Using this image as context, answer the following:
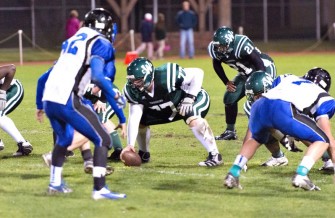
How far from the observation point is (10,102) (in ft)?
37.0

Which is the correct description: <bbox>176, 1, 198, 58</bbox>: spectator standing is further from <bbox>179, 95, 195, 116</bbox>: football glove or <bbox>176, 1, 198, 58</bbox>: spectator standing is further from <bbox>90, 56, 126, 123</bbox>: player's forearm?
<bbox>90, 56, 126, 123</bbox>: player's forearm

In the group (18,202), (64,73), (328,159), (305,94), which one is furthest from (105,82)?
(328,159)

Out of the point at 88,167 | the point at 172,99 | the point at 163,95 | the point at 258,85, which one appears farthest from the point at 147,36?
the point at 258,85

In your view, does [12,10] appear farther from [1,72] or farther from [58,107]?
[58,107]

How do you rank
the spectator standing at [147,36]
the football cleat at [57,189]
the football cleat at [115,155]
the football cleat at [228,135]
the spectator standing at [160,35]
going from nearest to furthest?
the football cleat at [57,189] < the football cleat at [115,155] < the football cleat at [228,135] < the spectator standing at [147,36] < the spectator standing at [160,35]

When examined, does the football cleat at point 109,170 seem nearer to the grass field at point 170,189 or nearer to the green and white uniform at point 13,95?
the grass field at point 170,189

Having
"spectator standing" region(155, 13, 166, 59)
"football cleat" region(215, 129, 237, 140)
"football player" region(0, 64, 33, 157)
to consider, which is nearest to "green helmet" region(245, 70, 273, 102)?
"football player" region(0, 64, 33, 157)

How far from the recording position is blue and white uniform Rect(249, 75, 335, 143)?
319 inches

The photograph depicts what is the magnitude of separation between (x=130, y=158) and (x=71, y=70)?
176cm

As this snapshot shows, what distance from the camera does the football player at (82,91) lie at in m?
7.78

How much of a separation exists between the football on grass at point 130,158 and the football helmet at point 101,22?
1625 mm

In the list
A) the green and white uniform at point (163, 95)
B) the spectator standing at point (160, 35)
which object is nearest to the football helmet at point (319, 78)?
the green and white uniform at point (163, 95)

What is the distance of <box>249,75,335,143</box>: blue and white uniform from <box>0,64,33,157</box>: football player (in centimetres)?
330

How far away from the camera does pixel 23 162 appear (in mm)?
10188
